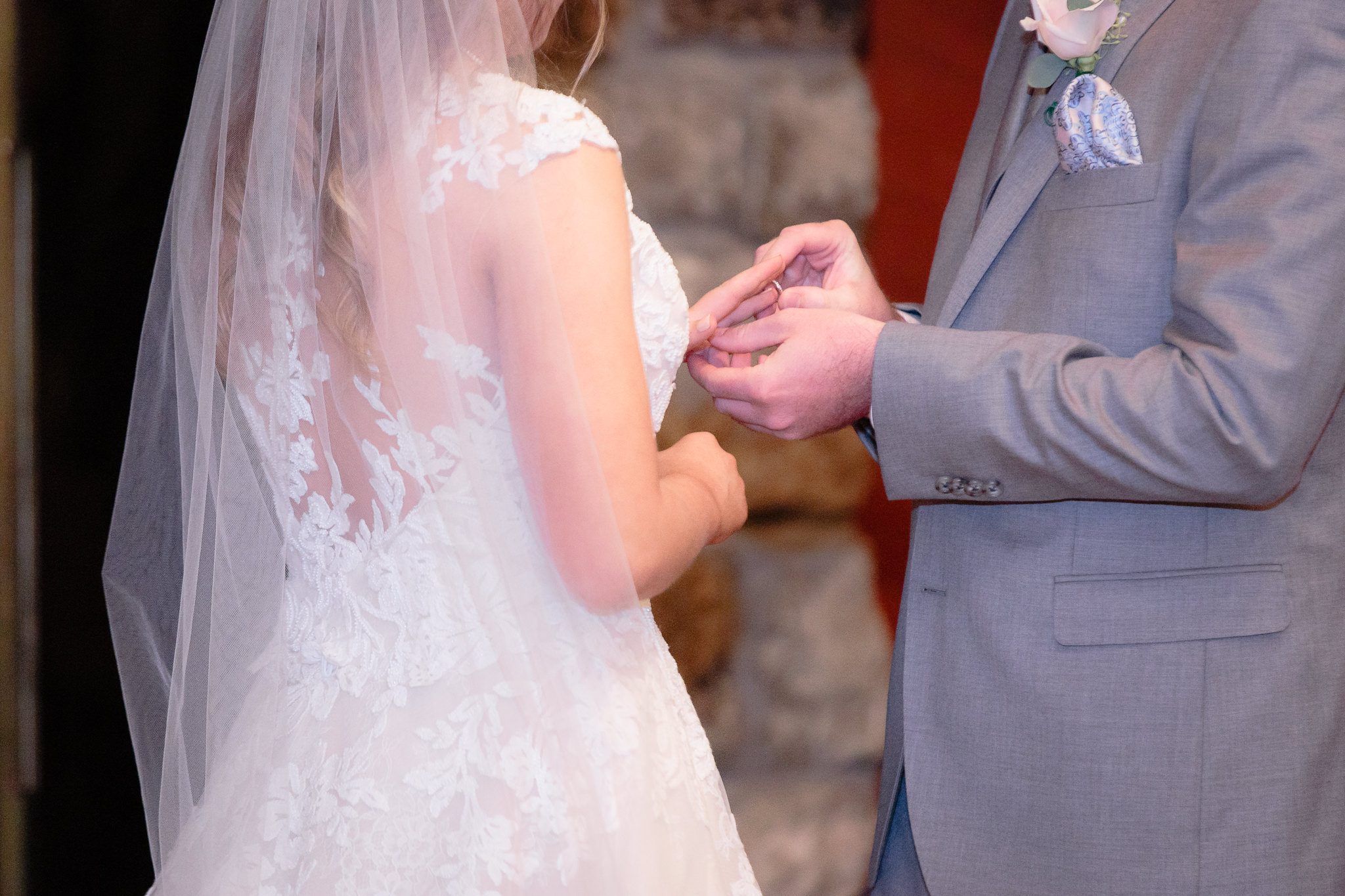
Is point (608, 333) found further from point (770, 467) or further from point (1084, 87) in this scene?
point (770, 467)

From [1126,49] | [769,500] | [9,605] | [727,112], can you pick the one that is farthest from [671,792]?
[9,605]

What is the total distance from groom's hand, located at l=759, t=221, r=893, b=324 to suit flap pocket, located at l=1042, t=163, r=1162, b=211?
1.07ft

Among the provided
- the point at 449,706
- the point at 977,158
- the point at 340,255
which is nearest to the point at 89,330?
the point at 340,255

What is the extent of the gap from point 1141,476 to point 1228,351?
0.14 meters

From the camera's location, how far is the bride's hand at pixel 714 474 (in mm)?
1184

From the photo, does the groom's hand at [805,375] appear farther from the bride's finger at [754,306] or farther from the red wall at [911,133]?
the red wall at [911,133]

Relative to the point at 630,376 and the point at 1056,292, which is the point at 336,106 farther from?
the point at 1056,292

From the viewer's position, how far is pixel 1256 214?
108 centimetres

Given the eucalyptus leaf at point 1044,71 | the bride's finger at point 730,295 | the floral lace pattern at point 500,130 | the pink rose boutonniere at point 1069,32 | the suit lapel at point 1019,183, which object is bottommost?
the bride's finger at point 730,295

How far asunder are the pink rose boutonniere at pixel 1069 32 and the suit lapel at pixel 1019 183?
0.07 ft

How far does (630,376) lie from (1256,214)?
23.8 inches

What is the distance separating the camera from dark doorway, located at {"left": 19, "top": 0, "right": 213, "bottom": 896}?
1.89 meters

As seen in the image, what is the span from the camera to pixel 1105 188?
4.01 feet

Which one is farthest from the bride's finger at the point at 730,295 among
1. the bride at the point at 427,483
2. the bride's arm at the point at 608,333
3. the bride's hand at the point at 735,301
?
the bride's arm at the point at 608,333
